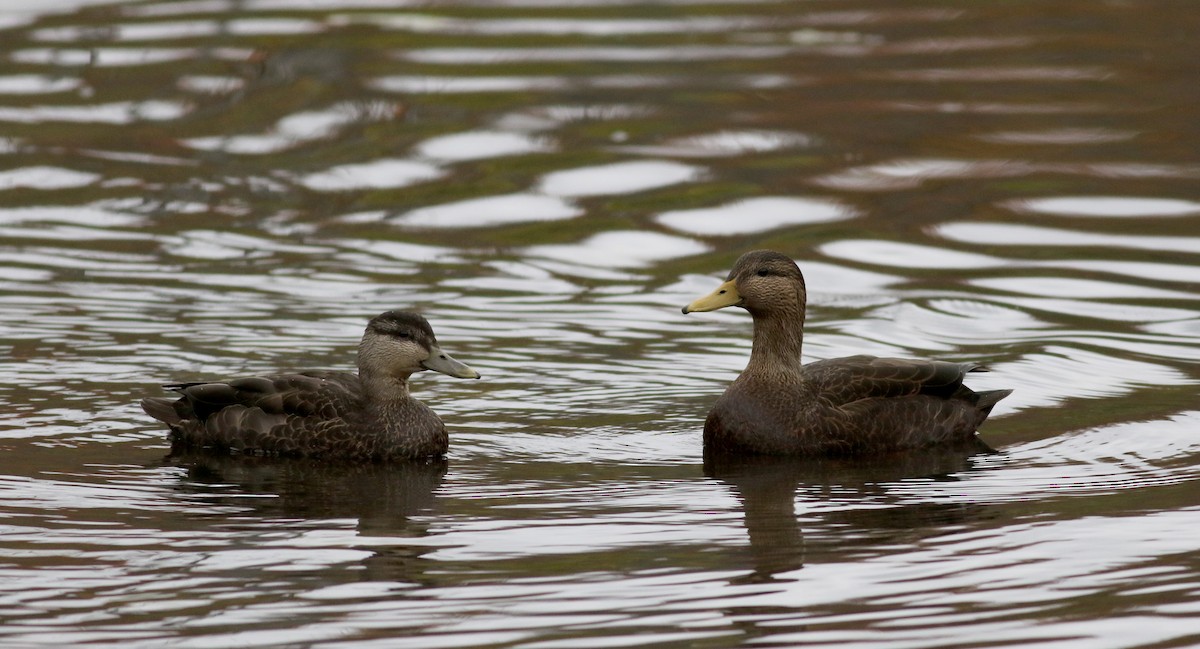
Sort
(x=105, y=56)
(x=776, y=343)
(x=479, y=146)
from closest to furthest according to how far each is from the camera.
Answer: (x=776, y=343) < (x=479, y=146) < (x=105, y=56)

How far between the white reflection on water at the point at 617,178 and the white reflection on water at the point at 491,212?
32 centimetres

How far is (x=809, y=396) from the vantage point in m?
12.0

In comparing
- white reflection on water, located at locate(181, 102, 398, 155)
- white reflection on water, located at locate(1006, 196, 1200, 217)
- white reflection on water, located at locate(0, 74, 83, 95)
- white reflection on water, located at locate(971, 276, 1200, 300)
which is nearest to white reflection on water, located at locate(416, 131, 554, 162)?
white reflection on water, located at locate(181, 102, 398, 155)

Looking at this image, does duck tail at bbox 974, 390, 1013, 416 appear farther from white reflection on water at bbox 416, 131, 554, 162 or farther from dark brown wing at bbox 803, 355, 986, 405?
white reflection on water at bbox 416, 131, 554, 162

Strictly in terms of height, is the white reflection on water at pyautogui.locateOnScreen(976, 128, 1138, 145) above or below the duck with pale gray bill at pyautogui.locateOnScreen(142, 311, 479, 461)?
above

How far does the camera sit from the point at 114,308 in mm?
15383

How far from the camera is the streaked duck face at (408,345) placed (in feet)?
38.7

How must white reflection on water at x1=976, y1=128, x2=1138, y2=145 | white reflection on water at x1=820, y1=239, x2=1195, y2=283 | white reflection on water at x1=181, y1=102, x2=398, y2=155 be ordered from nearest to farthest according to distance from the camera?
white reflection on water at x1=820, y1=239, x2=1195, y2=283, white reflection on water at x1=976, y1=128, x2=1138, y2=145, white reflection on water at x1=181, y1=102, x2=398, y2=155

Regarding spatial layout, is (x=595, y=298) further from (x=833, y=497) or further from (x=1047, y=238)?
(x=833, y=497)

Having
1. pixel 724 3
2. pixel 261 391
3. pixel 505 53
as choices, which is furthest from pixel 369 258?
pixel 724 3

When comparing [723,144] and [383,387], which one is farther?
[723,144]

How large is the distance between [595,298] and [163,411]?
5123 millimetres

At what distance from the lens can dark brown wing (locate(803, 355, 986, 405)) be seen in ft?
39.8

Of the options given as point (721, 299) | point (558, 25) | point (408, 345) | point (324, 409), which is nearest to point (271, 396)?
point (324, 409)
